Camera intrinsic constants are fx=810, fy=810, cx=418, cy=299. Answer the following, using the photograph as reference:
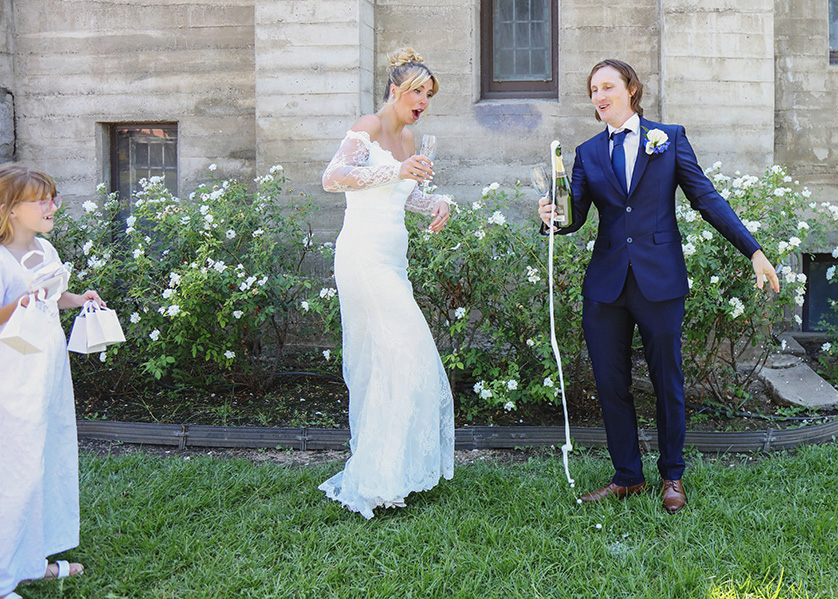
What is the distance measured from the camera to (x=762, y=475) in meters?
4.52

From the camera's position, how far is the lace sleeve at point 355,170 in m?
3.97

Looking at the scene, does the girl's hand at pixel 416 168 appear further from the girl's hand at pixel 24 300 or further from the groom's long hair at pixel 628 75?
the girl's hand at pixel 24 300

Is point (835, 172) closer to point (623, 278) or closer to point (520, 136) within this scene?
point (520, 136)

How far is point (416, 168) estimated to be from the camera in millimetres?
3887

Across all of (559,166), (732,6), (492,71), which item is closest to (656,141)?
(559,166)

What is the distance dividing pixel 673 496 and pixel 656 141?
5.81ft

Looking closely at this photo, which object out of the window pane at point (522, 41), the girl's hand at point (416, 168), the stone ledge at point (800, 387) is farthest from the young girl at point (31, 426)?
the window pane at point (522, 41)

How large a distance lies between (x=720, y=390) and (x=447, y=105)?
3.60m

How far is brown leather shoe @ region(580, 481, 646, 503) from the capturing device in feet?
13.7

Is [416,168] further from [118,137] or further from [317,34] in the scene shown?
[118,137]

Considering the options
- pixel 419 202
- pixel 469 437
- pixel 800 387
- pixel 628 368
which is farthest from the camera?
pixel 800 387

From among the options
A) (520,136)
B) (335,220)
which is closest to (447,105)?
(520,136)

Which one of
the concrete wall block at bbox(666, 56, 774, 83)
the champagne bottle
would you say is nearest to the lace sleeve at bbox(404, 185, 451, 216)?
the champagne bottle

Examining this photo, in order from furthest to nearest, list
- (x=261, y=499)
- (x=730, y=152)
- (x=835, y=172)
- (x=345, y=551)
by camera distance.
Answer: (x=835, y=172) → (x=730, y=152) → (x=261, y=499) → (x=345, y=551)
